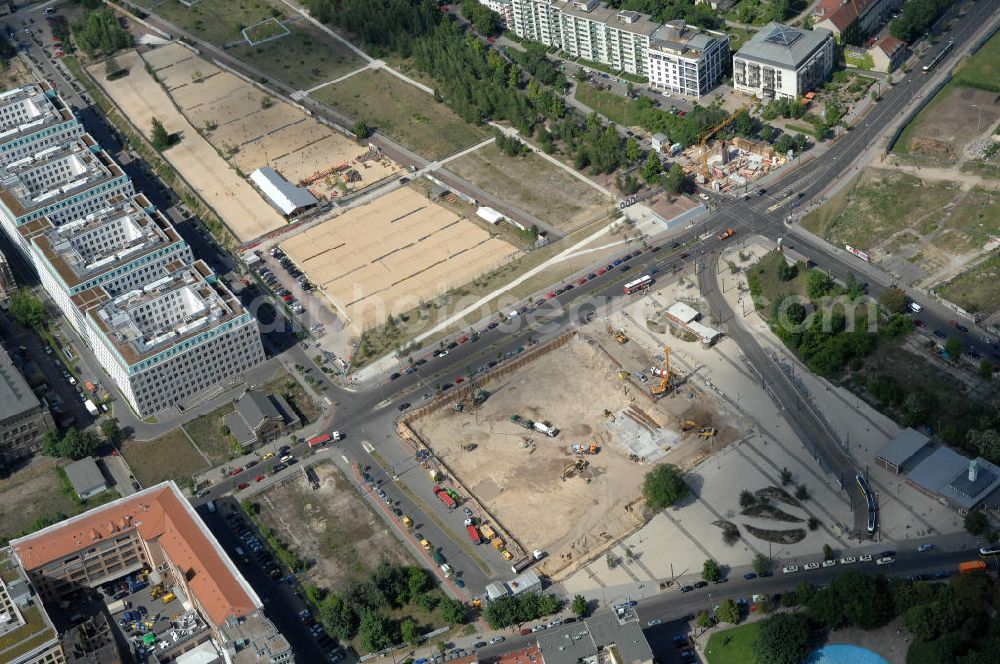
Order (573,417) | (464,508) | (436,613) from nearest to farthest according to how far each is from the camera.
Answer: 1. (436,613)
2. (464,508)
3. (573,417)

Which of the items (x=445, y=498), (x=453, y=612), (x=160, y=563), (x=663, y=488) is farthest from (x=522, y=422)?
(x=160, y=563)

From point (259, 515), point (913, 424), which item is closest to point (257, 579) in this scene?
point (259, 515)

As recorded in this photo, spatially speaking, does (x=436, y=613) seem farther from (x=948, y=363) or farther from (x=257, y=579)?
(x=948, y=363)

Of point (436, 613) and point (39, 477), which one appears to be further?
point (39, 477)

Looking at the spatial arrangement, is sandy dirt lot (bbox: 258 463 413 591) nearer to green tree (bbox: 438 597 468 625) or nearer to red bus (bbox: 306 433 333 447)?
red bus (bbox: 306 433 333 447)

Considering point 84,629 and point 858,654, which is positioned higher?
point 84,629

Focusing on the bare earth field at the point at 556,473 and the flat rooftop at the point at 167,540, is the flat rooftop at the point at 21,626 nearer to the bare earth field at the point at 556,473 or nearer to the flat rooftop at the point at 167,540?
the flat rooftop at the point at 167,540

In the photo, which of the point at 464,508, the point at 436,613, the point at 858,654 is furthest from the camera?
the point at 464,508
